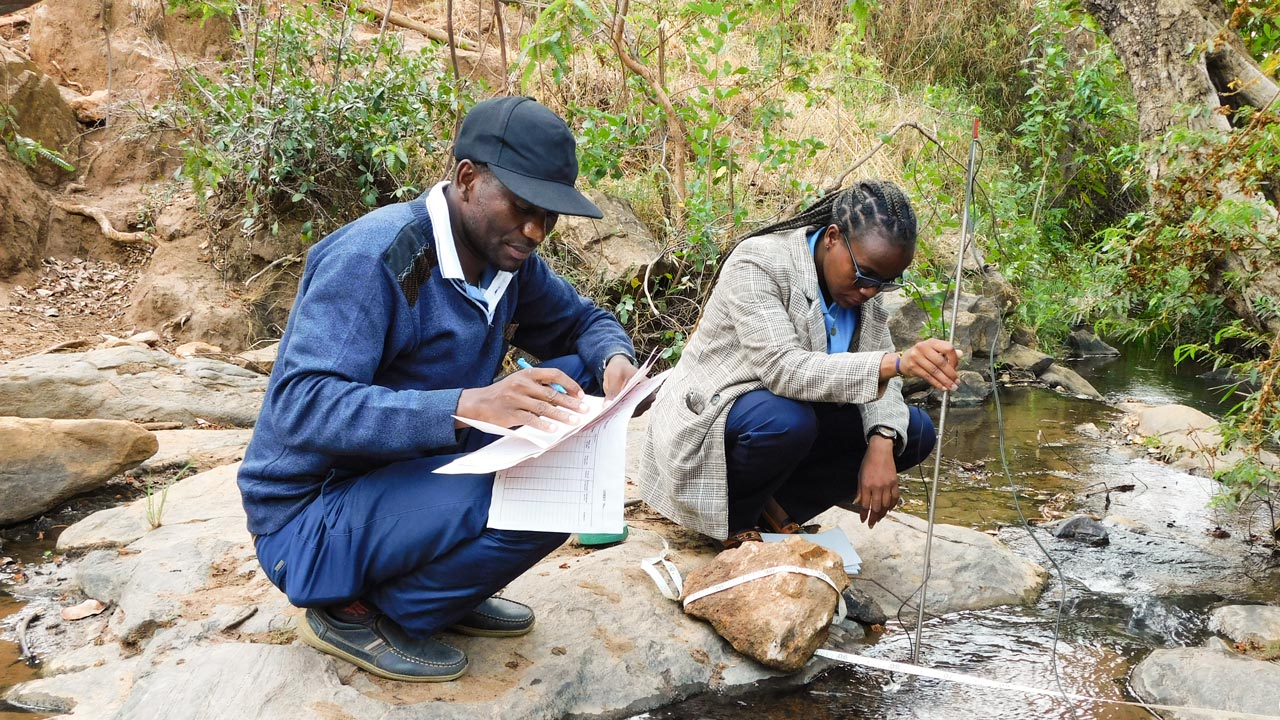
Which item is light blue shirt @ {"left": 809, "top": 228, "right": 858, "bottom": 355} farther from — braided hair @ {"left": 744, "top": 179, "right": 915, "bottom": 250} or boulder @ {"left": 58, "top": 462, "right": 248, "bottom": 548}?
boulder @ {"left": 58, "top": 462, "right": 248, "bottom": 548}

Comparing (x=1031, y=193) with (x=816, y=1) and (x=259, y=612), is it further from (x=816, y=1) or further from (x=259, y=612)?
(x=259, y=612)

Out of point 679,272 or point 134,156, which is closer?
point 679,272

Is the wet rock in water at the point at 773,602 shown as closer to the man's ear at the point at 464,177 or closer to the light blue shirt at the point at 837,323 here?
the light blue shirt at the point at 837,323

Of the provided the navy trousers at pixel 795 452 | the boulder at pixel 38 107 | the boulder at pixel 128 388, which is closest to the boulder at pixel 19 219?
the boulder at pixel 38 107

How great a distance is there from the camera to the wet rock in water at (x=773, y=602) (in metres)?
2.68

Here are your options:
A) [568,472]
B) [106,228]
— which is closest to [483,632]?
[568,472]

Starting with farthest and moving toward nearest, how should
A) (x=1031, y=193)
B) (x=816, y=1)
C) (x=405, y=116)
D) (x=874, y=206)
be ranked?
(x=816, y=1)
(x=1031, y=193)
(x=405, y=116)
(x=874, y=206)

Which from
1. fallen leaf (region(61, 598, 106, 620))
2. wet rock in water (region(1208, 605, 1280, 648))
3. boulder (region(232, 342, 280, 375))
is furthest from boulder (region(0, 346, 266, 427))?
wet rock in water (region(1208, 605, 1280, 648))

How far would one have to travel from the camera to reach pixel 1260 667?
106 inches

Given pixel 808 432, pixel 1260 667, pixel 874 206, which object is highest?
pixel 874 206

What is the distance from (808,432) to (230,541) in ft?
6.08

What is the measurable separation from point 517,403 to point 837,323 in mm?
1479

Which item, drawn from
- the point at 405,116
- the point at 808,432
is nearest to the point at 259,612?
the point at 808,432

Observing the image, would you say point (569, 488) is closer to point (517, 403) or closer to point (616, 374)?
point (517, 403)
